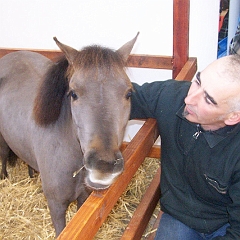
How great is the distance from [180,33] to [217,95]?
3.97ft

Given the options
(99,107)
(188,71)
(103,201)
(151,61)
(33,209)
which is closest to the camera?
(103,201)

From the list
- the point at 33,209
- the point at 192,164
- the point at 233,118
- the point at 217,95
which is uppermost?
the point at 217,95

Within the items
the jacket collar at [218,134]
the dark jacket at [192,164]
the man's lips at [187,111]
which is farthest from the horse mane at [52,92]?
the jacket collar at [218,134]

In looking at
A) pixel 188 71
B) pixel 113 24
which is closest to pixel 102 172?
pixel 188 71

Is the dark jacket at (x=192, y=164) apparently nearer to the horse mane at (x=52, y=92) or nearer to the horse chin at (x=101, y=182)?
the horse mane at (x=52, y=92)

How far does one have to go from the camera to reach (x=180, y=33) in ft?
7.99

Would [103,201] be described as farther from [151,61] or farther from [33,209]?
[151,61]

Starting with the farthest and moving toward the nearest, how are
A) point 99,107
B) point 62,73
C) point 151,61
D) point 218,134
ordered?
point 151,61 < point 62,73 < point 218,134 < point 99,107

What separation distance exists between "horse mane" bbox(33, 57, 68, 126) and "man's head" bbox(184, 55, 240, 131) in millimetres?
582

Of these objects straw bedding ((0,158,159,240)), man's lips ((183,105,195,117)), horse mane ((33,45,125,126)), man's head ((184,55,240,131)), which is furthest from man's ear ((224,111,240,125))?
straw bedding ((0,158,159,240))

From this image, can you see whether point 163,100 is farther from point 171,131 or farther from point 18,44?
point 18,44

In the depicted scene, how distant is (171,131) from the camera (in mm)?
1602

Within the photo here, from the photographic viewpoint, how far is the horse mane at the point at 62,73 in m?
1.43

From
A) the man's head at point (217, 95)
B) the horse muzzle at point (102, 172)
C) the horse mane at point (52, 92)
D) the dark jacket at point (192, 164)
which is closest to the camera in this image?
the horse muzzle at point (102, 172)
